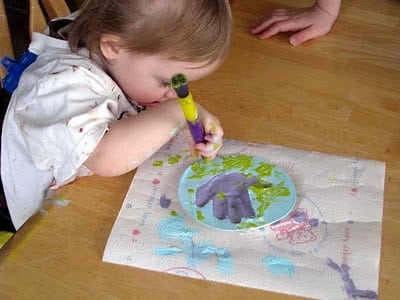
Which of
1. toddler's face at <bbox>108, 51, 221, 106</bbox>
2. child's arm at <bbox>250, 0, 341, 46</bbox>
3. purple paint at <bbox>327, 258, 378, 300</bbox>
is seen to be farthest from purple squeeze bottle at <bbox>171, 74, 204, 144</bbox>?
child's arm at <bbox>250, 0, 341, 46</bbox>

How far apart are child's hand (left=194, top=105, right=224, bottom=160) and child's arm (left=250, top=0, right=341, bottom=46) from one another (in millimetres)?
290

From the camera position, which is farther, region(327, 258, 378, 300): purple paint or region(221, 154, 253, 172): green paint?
region(221, 154, 253, 172): green paint

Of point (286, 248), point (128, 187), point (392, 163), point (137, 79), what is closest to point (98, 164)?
point (128, 187)

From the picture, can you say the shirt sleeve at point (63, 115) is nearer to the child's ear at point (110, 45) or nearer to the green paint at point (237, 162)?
the child's ear at point (110, 45)

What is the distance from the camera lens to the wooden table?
0.69 metres

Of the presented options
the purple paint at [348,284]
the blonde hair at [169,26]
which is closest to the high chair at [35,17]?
the blonde hair at [169,26]

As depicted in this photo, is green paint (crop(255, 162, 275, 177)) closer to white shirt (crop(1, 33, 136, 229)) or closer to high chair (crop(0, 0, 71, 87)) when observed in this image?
white shirt (crop(1, 33, 136, 229))

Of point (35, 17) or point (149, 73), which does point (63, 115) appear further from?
point (35, 17)

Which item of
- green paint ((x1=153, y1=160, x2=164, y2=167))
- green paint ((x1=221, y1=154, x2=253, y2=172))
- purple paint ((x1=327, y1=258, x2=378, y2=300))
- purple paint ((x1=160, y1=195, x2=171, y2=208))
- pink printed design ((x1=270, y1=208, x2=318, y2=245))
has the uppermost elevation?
green paint ((x1=153, y1=160, x2=164, y2=167))

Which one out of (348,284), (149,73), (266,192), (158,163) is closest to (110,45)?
(149,73)

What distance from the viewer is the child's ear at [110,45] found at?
857mm

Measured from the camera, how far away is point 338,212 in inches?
30.5

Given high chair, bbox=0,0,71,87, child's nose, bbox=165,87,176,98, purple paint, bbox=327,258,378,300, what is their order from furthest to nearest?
high chair, bbox=0,0,71,87 → child's nose, bbox=165,87,176,98 → purple paint, bbox=327,258,378,300

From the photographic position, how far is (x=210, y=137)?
0.82m
